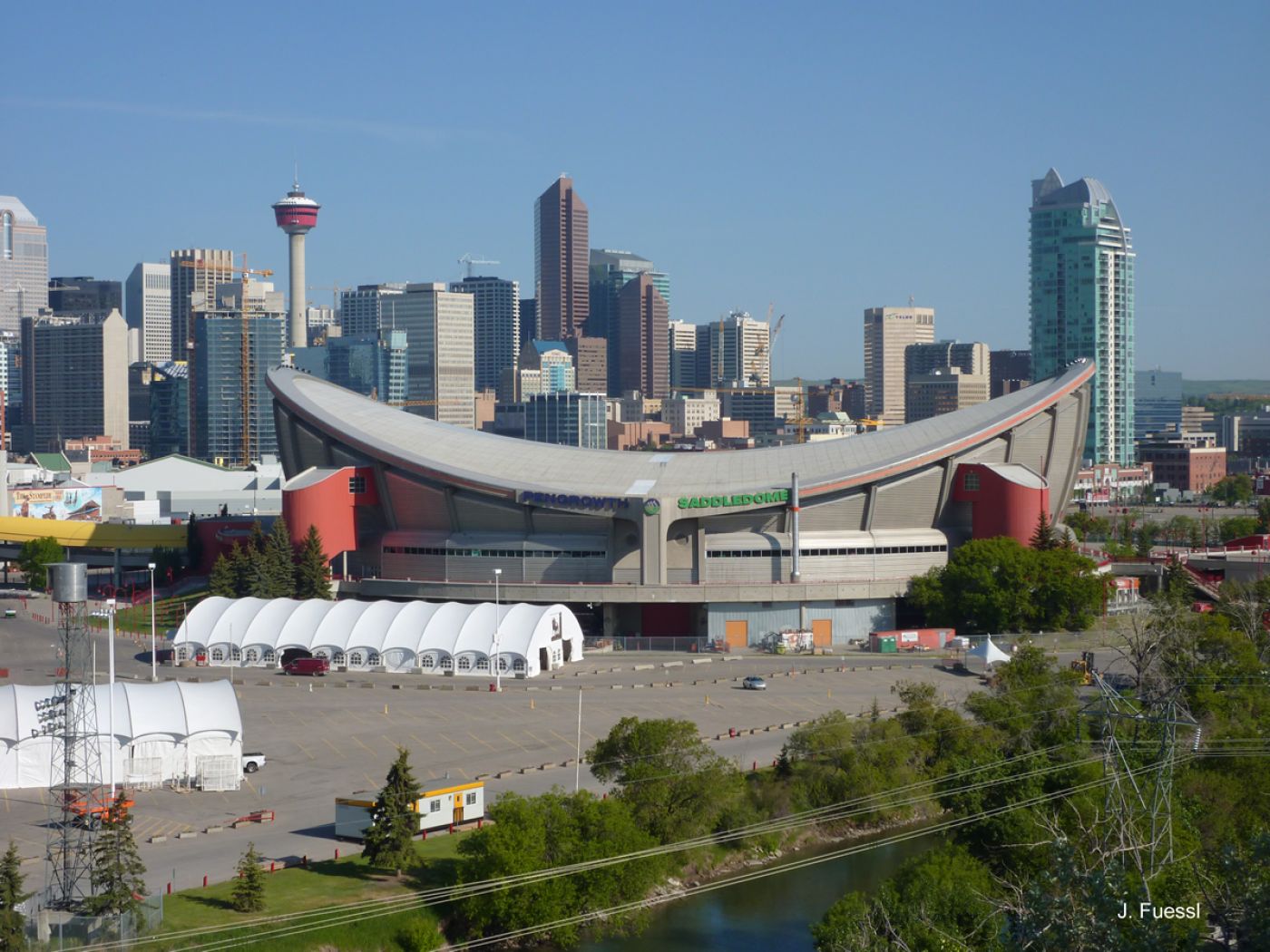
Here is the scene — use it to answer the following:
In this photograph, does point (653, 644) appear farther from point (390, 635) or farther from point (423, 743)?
point (423, 743)

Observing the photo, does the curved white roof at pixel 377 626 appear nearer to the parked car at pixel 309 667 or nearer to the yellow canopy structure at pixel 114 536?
the parked car at pixel 309 667

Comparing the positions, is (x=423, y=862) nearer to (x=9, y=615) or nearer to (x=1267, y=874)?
(x=1267, y=874)

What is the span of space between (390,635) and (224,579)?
13.5 m

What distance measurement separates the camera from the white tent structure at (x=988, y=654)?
69.3 m

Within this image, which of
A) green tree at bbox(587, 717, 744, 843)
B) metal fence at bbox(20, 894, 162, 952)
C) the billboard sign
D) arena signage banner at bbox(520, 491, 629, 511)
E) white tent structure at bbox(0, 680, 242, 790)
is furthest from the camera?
the billboard sign

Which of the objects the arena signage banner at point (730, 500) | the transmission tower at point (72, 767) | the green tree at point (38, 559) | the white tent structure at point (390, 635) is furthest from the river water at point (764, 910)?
the green tree at point (38, 559)

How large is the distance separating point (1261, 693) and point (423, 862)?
28031 mm

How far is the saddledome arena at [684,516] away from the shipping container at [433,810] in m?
32.8

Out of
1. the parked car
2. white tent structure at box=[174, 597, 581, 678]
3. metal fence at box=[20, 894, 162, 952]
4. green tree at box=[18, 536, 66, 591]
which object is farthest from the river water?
green tree at box=[18, 536, 66, 591]

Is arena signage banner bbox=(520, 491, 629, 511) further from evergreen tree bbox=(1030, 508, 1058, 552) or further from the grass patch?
the grass patch

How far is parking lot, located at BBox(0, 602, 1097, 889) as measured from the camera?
149 ft

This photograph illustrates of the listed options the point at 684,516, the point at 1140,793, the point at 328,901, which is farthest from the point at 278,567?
the point at 1140,793

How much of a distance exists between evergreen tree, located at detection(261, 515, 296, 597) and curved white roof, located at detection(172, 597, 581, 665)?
4949 mm

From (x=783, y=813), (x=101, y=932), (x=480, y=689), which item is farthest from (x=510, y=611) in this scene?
(x=101, y=932)
